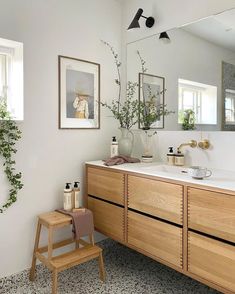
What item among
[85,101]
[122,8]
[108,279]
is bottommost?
[108,279]

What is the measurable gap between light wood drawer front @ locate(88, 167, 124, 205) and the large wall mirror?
69 centimetres

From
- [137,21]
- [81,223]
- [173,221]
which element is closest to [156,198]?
[173,221]

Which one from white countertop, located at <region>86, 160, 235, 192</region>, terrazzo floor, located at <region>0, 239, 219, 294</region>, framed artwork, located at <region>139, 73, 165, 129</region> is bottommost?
terrazzo floor, located at <region>0, 239, 219, 294</region>

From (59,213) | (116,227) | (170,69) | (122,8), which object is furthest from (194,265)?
(122,8)

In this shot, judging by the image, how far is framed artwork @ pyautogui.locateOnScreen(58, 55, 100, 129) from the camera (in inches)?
96.9

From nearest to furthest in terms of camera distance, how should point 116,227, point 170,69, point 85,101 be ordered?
point 116,227 → point 170,69 → point 85,101

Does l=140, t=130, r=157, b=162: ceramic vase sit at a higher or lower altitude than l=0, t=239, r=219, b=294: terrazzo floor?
higher

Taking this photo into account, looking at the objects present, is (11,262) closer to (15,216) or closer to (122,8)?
(15,216)

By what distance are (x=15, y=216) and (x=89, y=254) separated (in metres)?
0.68

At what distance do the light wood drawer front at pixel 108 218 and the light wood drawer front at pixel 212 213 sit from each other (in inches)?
27.0

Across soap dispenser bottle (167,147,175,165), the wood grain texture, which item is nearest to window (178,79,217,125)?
soap dispenser bottle (167,147,175,165)

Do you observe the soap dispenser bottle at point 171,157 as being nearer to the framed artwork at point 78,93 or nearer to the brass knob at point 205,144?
the brass knob at point 205,144

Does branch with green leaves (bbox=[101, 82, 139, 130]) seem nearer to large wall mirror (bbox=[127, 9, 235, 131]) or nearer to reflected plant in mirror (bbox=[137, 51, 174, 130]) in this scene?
reflected plant in mirror (bbox=[137, 51, 174, 130])

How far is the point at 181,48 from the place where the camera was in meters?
2.34
